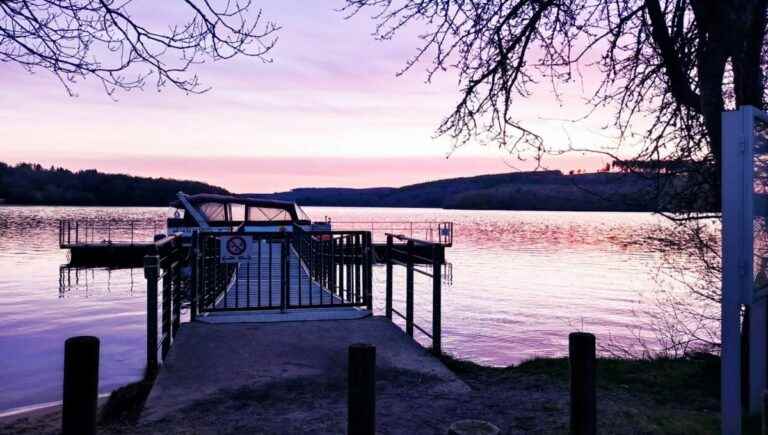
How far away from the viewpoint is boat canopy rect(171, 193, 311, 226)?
86.2ft

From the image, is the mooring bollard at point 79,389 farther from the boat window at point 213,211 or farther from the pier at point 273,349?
the boat window at point 213,211

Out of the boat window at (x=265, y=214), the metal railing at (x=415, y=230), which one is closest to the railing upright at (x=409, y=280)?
the metal railing at (x=415, y=230)

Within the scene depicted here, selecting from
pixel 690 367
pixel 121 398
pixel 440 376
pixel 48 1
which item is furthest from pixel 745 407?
pixel 48 1

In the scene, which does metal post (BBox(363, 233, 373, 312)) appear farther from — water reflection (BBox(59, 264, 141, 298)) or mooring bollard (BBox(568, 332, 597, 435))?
water reflection (BBox(59, 264, 141, 298))

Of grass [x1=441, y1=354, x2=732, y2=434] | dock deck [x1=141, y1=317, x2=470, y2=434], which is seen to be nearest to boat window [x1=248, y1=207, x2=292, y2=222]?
dock deck [x1=141, y1=317, x2=470, y2=434]

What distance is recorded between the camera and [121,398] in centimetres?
638

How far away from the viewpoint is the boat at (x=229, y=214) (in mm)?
25523

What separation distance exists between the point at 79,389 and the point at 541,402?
418 centimetres

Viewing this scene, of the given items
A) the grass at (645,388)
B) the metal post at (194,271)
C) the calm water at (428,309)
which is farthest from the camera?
the calm water at (428,309)

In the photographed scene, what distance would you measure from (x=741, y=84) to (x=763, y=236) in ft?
8.85

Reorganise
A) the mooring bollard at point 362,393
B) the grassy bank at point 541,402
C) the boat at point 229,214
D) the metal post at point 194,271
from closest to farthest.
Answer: the mooring bollard at point 362,393
the grassy bank at point 541,402
the metal post at point 194,271
the boat at point 229,214

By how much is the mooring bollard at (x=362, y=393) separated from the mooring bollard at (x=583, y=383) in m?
1.10

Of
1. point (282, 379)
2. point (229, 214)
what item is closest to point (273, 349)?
point (282, 379)

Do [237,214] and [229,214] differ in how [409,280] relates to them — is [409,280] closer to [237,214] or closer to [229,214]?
[229,214]
